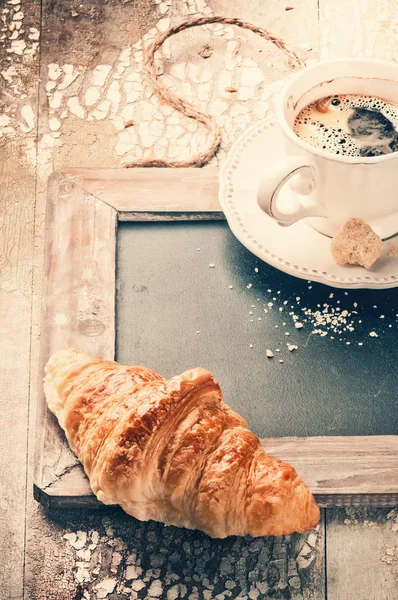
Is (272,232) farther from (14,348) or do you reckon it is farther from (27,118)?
(27,118)

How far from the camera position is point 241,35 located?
1.74 meters

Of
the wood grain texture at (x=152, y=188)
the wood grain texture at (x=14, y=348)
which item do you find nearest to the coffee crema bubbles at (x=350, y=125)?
the wood grain texture at (x=152, y=188)

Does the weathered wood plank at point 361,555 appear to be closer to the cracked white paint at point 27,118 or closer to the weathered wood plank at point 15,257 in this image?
the weathered wood plank at point 15,257

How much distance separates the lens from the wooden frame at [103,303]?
1.17 metres

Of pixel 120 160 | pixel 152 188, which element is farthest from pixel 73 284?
pixel 120 160

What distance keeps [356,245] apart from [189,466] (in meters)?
0.39

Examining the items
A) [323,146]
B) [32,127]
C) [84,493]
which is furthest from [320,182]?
[32,127]

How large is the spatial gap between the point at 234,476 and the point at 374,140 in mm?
512

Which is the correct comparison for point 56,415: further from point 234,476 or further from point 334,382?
point 334,382

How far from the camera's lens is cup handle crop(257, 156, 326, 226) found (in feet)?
3.97

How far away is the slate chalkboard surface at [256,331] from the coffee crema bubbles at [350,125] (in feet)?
0.68

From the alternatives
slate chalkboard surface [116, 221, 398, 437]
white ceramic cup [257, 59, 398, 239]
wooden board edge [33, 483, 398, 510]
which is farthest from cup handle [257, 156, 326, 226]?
wooden board edge [33, 483, 398, 510]

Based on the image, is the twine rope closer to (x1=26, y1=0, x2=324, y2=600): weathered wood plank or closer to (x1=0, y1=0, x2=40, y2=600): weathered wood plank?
(x1=26, y1=0, x2=324, y2=600): weathered wood plank

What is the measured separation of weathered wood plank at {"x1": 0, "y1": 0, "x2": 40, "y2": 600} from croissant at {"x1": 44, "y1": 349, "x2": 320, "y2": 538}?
0.58ft
